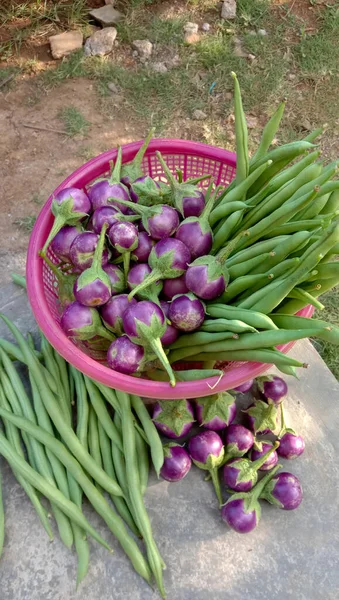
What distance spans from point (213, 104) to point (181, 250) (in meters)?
1.93

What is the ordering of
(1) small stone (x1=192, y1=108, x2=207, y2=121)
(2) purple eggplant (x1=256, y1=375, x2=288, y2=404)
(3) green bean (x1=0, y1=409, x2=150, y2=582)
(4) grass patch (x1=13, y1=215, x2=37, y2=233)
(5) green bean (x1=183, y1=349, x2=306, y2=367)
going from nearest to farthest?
(5) green bean (x1=183, y1=349, x2=306, y2=367), (3) green bean (x1=0, y1=409, x2=150, y2=582), (2) purple eggplant (x1=256, y1=375, x2=288, y2=404), (4) grass patch (x1=13, y1=215, x2=37, y2=233), (1) small stone (x1=192, y1=108, x2=207, y2=121)

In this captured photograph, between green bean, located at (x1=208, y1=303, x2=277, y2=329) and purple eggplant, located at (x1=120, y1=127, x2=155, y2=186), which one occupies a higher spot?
purple eggplant, located at (x1=120, y1=127, x2=155, y2=186)

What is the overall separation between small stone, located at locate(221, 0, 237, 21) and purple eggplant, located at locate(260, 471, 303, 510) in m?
2.84

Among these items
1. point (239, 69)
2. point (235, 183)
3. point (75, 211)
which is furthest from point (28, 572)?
point (239, 69)

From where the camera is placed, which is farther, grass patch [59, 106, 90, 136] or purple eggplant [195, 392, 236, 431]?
grass patch [59, 106, 90, 136]

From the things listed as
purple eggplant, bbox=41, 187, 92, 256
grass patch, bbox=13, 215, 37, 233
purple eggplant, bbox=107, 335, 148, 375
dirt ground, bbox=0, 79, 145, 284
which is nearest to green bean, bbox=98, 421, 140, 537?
purple eggplant, bbox=107, 335, 148, 375

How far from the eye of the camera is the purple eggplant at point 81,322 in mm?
1322

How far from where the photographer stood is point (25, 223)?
2471mm

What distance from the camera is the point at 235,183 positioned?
149 cm

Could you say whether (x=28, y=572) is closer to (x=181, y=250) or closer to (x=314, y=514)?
(x=314, y=514)

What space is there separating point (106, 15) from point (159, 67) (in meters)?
0.50

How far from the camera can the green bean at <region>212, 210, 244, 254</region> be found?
1.37 m

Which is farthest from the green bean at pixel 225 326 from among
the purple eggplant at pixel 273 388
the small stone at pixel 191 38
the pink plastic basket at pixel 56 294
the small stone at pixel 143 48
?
the small stone at pixel 191 38

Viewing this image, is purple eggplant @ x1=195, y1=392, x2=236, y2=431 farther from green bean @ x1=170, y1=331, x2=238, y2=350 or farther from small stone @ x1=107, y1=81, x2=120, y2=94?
small stone @ x1=107, y1=81, x2=120, y2=94
